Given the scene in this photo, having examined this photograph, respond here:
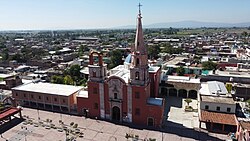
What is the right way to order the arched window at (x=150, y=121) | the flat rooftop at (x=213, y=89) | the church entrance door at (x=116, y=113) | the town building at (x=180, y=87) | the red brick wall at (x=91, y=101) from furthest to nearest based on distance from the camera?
the town building at (x=180, y=87) → the flat rooftop at (x=213, y=89) → the red brick wall at (x=91, y=101) → the church entrance door at (x=116, y=113) → the arched window at (x=150, y=121)

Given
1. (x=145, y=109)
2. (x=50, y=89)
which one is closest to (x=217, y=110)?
(x=145, y=109)

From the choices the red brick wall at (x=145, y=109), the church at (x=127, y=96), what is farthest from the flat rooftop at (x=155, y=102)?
the red brick wall at (x=145, y=109)

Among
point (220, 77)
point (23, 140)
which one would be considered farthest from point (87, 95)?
point (220, 77)

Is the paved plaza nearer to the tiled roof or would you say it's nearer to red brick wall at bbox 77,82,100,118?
red brick wall at bbox 77,82,100,118

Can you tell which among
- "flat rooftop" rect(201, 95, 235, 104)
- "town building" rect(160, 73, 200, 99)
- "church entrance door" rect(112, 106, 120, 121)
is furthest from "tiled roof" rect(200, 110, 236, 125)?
"church entrance door" rect(112, 106, 120, 121)

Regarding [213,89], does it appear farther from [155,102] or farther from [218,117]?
[155,102]

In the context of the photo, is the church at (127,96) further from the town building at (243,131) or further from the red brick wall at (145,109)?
the town building at (243,131)
